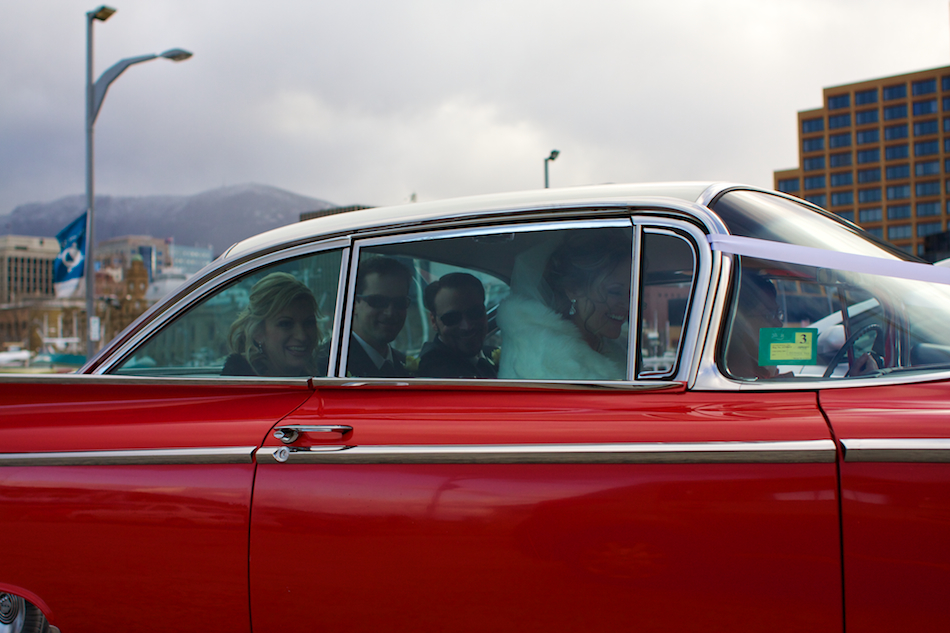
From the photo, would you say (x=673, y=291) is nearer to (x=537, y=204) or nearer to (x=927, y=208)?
(x=537, y=204)

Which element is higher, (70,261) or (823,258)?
(70,261)

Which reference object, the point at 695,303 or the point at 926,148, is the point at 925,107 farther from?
the point at 695,303

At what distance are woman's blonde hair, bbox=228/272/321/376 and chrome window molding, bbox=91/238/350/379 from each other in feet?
0.32

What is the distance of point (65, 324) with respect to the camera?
120m

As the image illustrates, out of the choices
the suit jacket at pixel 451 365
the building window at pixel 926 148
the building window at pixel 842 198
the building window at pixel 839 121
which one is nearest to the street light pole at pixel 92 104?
the suit jacket at pixel 451 365

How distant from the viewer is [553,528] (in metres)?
1.46

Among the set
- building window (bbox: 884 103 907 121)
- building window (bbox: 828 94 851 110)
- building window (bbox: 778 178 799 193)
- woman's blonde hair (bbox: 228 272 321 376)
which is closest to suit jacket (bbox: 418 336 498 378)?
woman's blonde hair (bbox: 228 272 321 376)

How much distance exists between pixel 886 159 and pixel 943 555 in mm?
122637

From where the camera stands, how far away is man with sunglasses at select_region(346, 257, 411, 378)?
210 cm

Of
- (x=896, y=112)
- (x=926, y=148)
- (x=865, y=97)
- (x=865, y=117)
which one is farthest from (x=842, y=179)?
(x=865, y=97)

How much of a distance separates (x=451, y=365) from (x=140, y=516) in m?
0.93

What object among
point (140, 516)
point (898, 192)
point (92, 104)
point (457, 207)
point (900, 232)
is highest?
point (898, 192)

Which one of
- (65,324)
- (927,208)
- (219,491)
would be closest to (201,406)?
(219,491)

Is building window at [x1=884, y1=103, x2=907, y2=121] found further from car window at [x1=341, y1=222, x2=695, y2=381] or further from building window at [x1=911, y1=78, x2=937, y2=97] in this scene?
car window at [x1=341, y1=222, x2=695, y2=381]
